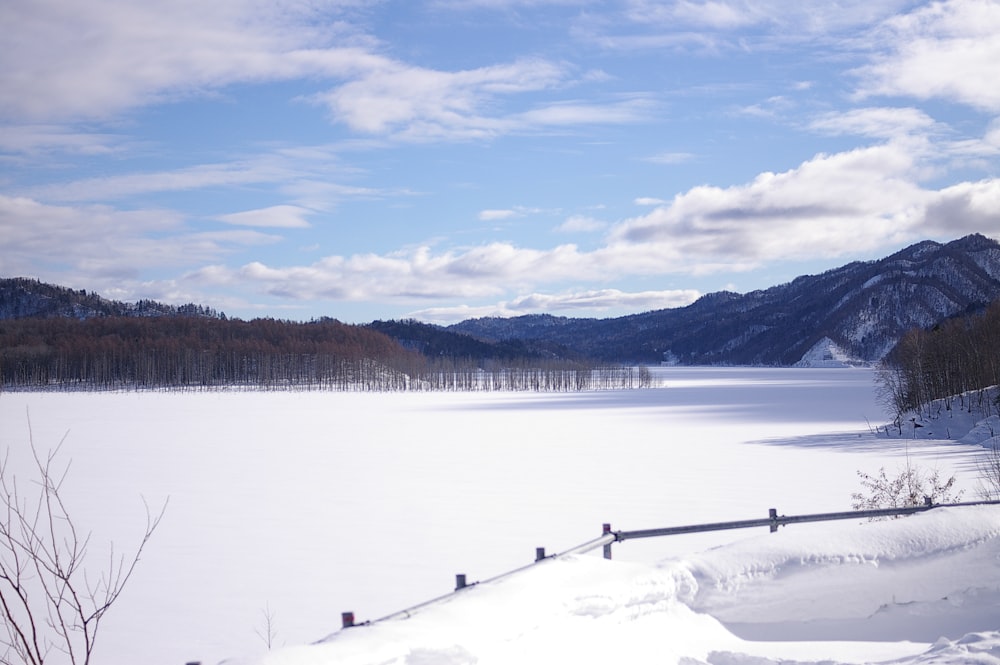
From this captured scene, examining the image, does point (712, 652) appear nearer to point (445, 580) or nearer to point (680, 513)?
point (445, 580)

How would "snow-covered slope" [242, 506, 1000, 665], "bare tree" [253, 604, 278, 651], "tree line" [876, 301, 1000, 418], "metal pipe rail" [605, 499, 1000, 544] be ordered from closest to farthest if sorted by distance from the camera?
1. "snow-covered slope" [242, 506, 1000, 665]
2. "metal pipe rail" [605, 499, 1000, 544]
3. "bare tree" [253, 604, 278, 651]
4. "tree line" [876, 301, 1000, 418]

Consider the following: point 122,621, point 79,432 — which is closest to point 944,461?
point 122,621

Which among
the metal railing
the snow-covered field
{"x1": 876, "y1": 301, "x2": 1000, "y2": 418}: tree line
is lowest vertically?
the snow-covered field

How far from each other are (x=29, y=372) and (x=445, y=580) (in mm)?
152389

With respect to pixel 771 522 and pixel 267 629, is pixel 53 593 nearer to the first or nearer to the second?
pixel 267 629

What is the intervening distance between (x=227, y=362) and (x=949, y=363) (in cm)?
12907

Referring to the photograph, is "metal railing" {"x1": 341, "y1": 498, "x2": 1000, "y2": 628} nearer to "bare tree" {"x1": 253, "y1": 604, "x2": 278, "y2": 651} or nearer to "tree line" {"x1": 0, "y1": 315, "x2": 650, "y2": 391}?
"bare tree" {"x1": 253, "y1": 604, "x2": 278, "y2": 651}

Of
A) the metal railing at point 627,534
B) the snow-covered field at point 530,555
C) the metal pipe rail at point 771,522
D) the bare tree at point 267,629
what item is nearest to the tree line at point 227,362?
the snow-covered field at point 530,555

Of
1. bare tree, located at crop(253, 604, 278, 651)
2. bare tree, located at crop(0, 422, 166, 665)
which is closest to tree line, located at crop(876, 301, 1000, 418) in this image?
bare tree, located at crop(253, 604, 278, 651)

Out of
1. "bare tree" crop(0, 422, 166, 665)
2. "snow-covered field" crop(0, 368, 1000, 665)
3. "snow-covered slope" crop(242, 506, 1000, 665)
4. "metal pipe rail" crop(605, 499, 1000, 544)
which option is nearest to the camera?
"snow-covered slope" crop(242, 506, 1000, 665)

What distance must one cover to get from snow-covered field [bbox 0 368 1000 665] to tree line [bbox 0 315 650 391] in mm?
102391

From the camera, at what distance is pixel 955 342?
133 ft

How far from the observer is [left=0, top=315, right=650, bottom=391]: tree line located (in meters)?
138

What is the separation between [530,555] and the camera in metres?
13.0
